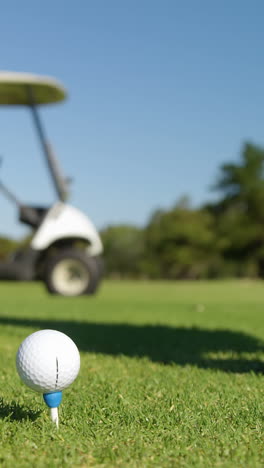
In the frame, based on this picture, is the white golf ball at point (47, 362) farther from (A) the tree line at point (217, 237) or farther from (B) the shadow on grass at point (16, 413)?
(A) the tree line at point (217, 237)

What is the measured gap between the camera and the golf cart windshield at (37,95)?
9938 mm

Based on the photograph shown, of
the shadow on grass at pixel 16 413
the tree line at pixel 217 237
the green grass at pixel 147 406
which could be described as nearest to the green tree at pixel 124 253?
the tree line at pixel 217 237

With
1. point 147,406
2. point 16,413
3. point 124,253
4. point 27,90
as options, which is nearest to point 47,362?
point 16,413

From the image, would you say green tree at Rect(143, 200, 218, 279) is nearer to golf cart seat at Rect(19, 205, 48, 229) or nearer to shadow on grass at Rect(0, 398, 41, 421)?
golf cart seat at Rect(19, 205, 48, 229)

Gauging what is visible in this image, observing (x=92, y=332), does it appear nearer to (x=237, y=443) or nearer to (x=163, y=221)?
(x=237, y=443)

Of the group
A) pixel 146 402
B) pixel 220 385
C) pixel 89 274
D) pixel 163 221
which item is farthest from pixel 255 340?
pixel 163 221

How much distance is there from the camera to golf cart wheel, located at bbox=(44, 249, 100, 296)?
1118 centimetres

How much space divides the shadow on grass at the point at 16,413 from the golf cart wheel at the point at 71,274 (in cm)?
817

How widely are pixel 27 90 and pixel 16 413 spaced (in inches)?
331

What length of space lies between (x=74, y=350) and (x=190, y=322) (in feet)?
17.7

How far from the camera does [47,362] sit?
2498 mm

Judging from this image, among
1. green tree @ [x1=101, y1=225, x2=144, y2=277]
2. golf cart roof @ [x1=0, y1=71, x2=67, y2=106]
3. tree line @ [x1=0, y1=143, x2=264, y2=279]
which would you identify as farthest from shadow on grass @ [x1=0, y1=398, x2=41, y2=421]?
green tree @ [x1=101, y1=225, x2=144, y2=277]

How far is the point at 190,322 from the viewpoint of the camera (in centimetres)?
787

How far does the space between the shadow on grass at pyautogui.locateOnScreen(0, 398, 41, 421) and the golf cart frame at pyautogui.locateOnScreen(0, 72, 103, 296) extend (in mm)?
8043
